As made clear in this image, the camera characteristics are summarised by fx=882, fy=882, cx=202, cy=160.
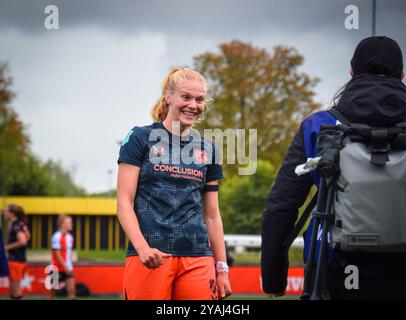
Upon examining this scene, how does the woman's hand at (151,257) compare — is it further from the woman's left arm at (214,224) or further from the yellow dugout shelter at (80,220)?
the yellow dugout shelter at (80,220)

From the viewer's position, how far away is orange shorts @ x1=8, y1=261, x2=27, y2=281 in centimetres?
1831

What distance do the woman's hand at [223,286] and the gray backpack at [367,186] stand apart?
158cm

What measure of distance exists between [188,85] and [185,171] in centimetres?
52

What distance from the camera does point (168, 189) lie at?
5031 mm

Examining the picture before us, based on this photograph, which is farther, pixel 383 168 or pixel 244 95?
pixel 244 95

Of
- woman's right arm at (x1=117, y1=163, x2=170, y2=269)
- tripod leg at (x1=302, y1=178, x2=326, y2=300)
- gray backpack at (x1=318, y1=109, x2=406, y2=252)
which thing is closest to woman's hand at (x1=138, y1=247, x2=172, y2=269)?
woman's right arm at (x1=117, y1=163, x2=170, y2=269)

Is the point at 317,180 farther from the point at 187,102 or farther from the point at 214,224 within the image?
the point at 214,224

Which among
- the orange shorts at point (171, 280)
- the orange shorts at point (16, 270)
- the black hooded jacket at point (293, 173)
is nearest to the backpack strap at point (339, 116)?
the black hooded jacket at point (293, 173)

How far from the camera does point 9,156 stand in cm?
5059

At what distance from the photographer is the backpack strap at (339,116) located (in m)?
3.94
